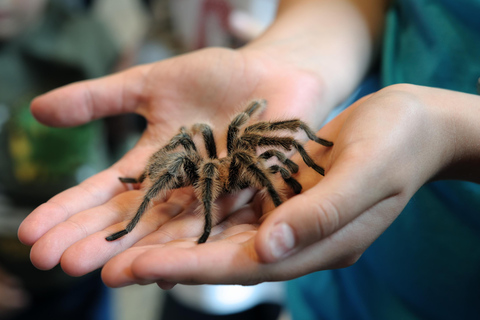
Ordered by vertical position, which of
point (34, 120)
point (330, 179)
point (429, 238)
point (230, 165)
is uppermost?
point (330, 179)

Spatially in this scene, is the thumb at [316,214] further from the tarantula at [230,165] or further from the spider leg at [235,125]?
the spider leg at [235,125]

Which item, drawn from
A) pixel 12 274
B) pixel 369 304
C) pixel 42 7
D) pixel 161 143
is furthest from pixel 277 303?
pixel 42 7

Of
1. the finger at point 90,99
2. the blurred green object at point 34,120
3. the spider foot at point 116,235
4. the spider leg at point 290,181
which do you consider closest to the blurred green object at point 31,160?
the blurred green object at point 34,120

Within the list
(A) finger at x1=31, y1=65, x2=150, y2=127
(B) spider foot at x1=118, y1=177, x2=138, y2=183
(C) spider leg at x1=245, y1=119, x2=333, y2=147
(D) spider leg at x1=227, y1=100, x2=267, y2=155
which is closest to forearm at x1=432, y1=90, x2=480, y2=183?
(C) spider leg at x1=245, y1=119, x2=333, y2=147

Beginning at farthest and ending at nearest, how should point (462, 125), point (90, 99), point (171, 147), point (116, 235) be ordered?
point (90, 99) → point (171, 147) → point (116, 235) → point (462, 125)

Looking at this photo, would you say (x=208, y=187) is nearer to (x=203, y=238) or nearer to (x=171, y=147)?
(x=203, y=238)

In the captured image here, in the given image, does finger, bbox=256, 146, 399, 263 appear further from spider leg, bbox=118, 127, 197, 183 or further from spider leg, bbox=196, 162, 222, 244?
spider leg, bbox=118, 127, 197, 183

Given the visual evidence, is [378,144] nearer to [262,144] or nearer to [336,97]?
[262,144]

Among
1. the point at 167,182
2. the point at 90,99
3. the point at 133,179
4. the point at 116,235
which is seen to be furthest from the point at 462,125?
the point at 90,99
